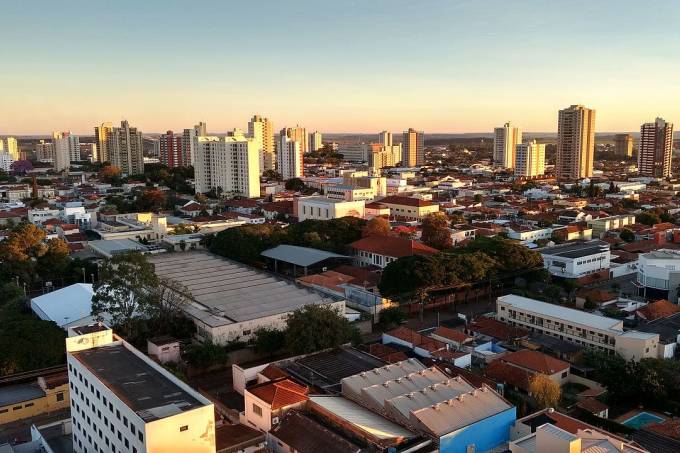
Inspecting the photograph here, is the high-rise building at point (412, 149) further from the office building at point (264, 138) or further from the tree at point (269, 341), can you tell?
the tree at point (269, 341)

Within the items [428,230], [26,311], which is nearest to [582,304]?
[428,230]

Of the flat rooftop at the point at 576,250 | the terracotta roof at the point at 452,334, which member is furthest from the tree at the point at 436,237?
the terracotta roof at the point at 452,334

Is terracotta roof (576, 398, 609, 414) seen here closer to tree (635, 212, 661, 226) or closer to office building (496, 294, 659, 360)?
office building (496, 294, 659, 360)

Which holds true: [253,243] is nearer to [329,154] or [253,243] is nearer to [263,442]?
[263,442]

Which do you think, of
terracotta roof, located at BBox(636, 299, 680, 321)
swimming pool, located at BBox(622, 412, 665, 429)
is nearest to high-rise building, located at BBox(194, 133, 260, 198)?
terracotta roof, located at BBox(636, 299, 680, 321)

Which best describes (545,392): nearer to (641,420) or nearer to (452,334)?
(641,420)

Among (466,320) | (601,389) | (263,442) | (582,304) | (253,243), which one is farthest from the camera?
(253,243)

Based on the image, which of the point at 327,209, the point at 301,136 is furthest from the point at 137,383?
the point at 301,136
